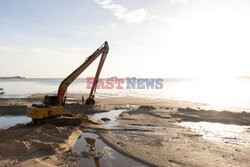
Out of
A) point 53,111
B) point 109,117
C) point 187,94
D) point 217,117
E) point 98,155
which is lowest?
point 98,155

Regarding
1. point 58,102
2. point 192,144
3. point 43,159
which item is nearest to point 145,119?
point 192,144

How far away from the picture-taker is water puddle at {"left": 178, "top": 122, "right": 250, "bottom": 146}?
39.8ft

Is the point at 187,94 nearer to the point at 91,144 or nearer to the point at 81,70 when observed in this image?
the point at 81,70

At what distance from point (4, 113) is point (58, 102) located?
10.1 meters

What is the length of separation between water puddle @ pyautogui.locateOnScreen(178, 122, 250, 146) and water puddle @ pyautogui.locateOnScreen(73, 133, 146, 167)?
6.74 metres

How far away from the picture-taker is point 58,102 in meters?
14.3

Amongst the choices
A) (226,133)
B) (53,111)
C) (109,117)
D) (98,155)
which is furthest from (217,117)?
(53,111)

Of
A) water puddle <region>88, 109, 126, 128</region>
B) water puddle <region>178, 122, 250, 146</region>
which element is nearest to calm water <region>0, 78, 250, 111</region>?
water puddle <region>178, 122, 250, 146</region>

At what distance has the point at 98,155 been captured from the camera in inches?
367

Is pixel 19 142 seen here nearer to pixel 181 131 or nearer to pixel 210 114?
pixel 181 131

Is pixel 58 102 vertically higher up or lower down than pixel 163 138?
higher up

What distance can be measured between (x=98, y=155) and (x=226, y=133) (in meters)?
10.2

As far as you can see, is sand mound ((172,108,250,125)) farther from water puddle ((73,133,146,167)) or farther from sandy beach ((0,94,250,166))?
water puddle ((73,133,146,167))

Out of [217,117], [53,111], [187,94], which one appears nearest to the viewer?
[53,111]
